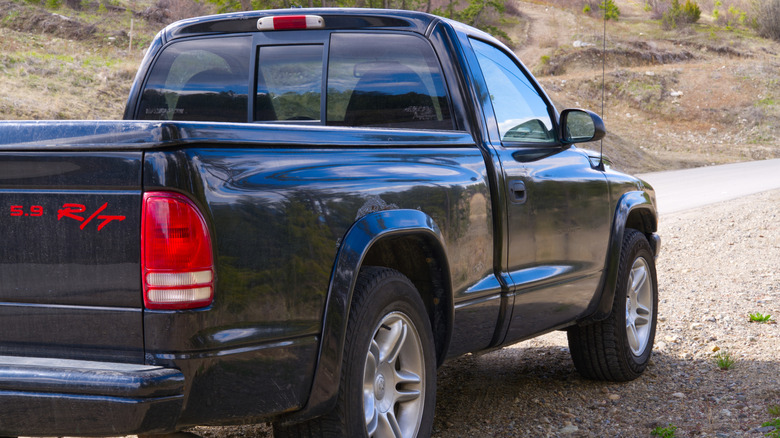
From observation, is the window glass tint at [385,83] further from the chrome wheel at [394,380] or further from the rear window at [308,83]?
the chrome wheel at [394,380]

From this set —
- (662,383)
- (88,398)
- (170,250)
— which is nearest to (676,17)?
(662,383)

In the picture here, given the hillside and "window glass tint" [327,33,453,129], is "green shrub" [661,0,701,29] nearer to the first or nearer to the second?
the hillside

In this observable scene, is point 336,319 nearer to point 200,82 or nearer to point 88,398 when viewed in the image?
point 88,398

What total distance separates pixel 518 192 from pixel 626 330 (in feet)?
5.21

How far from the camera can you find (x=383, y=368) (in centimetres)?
325

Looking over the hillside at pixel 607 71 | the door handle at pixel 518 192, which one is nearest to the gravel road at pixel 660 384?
the door handle at pixel 518 192

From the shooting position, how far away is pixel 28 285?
2.52 metres

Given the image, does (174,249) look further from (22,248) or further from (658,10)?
(658,10)

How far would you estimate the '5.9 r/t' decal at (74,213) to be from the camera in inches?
Answer: 95.2

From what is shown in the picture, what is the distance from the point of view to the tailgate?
241 centimetres

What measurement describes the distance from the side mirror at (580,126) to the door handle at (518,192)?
27.4 inches

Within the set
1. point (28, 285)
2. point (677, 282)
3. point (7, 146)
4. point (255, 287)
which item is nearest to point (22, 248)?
point (28, 285)

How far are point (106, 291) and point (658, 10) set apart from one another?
65.3 metres

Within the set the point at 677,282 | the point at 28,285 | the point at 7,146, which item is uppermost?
the point at 7,146
